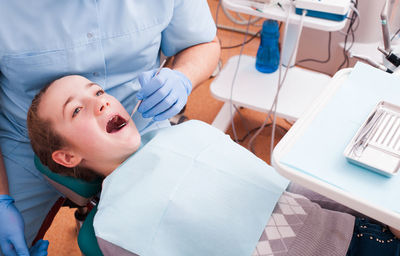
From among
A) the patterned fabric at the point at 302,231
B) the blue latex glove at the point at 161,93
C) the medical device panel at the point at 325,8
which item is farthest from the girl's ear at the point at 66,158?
the medical device panel at the point at 325,8

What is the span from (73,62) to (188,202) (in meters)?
0.51

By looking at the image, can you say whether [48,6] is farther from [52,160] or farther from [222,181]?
[222,181]

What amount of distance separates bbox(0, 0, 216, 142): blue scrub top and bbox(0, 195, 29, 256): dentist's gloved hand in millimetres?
228

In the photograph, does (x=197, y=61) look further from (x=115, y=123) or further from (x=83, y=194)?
(x=83, y=194)

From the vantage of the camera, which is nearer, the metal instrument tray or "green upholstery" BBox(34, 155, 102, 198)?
the metal instrument tray

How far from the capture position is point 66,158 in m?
1.04

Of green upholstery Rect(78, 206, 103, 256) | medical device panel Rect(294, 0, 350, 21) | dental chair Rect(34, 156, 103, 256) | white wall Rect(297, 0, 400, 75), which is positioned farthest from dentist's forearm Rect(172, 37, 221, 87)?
white wall Rect(297, 0, 400, 75)

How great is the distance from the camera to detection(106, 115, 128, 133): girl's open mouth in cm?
106

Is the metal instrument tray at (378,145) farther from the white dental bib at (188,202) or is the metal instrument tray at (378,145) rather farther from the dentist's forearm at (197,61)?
the dentist's forearm at (197,61)

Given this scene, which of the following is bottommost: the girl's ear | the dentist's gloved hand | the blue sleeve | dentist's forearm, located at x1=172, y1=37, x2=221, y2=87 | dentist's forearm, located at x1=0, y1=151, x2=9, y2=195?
the dentist's gloved hand

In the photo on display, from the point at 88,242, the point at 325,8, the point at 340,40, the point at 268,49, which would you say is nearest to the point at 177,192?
the point at 88,242

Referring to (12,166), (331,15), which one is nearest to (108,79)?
(12,166)

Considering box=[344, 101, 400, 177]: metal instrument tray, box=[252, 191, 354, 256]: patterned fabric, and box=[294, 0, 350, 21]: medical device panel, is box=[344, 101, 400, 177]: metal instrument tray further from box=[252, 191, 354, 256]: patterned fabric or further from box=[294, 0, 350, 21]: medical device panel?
box=[294, 0, 350, 21]: medical device panel

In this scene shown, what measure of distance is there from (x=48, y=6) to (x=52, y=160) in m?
0.42
